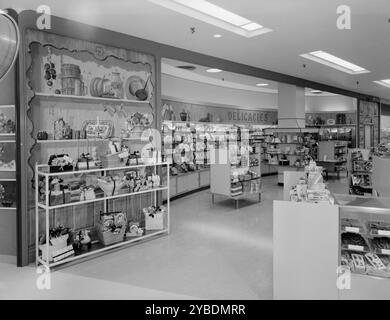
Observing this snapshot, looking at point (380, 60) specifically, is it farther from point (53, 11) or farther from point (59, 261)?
point (59, 261)

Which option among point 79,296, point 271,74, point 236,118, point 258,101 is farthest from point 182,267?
point 258,101

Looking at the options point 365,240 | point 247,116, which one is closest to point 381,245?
point 365,240

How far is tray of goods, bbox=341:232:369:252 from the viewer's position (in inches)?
109

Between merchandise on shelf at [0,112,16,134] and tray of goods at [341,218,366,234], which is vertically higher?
merchandise on shelf at [0,112,16,134]

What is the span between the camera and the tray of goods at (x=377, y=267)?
267 cm

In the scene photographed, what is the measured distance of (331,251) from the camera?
105 inches

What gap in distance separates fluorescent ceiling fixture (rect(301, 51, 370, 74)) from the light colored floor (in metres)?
3.73

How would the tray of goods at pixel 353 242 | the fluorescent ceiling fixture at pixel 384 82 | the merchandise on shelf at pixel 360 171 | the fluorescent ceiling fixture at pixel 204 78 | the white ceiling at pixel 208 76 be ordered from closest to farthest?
the tray of goods at pixel 353 242
the merchandise on shelf at pixel 360 171
the white ceiling at pixel 208 76
the fluorescent ceiling fixture at pixel 204 78
the fluorescent ceiling fixture at pixel 384 82

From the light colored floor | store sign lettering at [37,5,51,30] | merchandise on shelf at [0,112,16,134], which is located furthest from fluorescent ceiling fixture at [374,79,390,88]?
merchandise on shelf at [0,112,16,134]

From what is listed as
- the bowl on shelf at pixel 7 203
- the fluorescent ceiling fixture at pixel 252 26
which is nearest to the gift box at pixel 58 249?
the bowl on shelf at pixel 7 203

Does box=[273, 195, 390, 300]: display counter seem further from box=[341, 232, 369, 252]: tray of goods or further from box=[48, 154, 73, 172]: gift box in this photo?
box=[48, 154, 73, 172]: gift box

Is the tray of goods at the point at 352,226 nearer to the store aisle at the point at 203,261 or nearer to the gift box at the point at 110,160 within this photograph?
the store aisle at the point at 203,261

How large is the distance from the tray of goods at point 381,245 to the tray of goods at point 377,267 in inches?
2.6

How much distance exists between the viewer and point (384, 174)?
5367 mm
